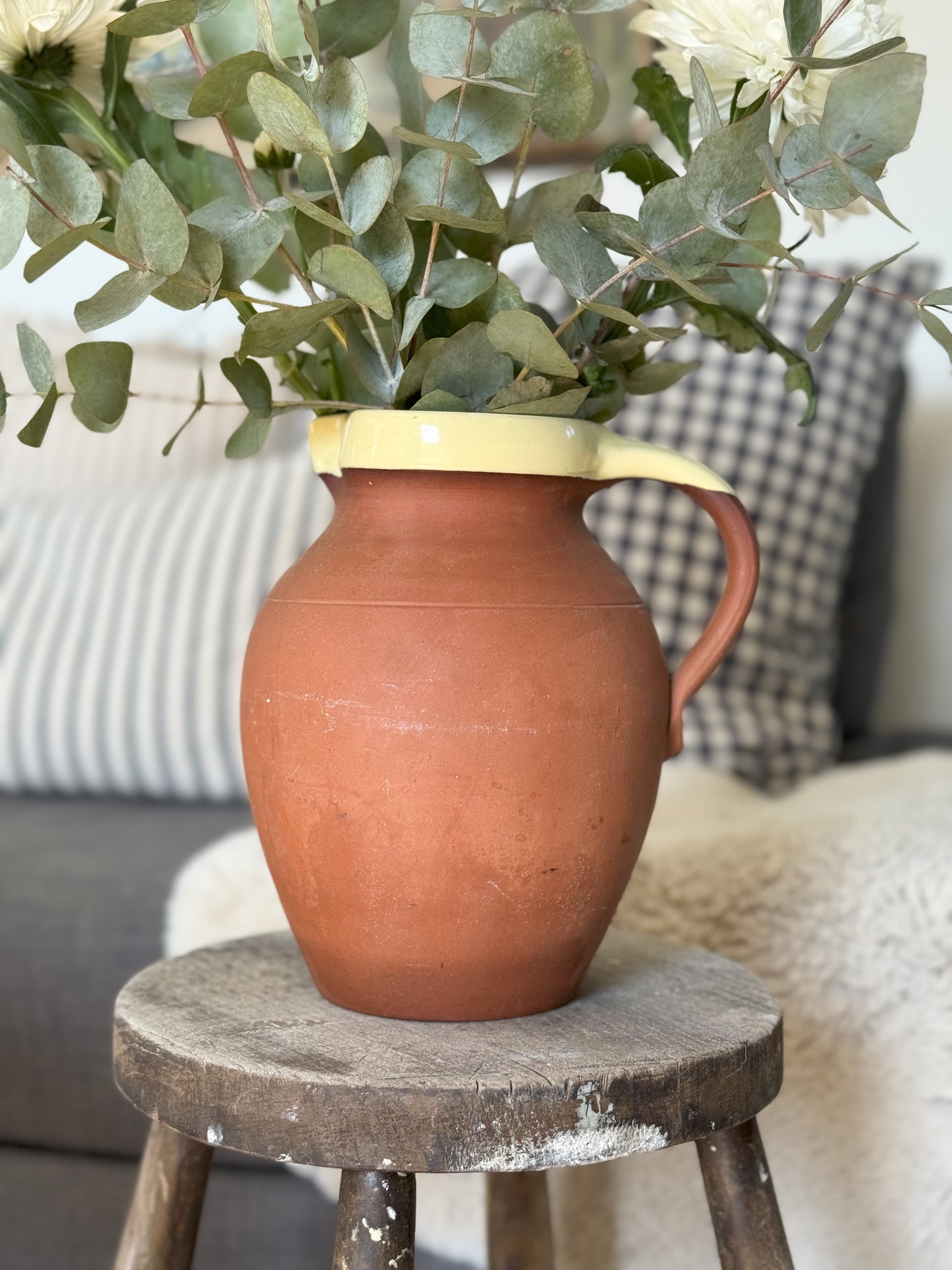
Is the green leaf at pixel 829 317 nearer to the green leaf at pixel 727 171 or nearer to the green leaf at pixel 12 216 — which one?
the green leaf at pixel 727 171

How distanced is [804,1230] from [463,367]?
24.7 inches

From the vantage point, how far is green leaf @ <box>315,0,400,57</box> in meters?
0.53

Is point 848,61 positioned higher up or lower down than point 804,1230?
higher up

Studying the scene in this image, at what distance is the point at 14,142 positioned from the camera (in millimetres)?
461

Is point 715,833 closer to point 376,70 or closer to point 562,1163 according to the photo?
point 562,1163

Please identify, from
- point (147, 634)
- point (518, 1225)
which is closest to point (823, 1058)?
point (518, 1225)

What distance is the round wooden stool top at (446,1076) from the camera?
0.46 metres

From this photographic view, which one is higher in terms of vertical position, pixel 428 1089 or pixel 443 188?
pixel 443 188

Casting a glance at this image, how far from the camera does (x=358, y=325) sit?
1.86 ft

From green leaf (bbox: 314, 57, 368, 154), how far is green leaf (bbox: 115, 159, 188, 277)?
0.06m

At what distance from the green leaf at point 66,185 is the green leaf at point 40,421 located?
6cm

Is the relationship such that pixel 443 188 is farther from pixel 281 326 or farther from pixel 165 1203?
pixel 165 1203

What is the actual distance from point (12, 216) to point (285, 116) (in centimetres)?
11

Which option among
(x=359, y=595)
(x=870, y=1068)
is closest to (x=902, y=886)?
(x=870, y=1068)
